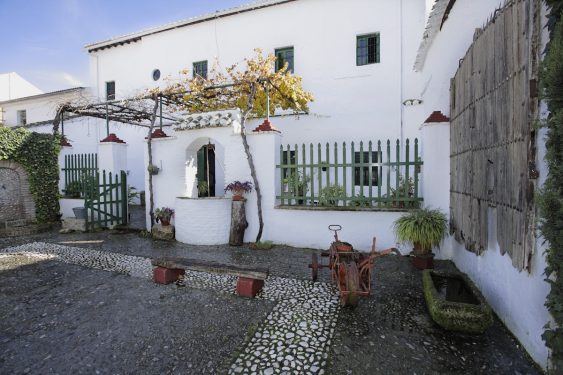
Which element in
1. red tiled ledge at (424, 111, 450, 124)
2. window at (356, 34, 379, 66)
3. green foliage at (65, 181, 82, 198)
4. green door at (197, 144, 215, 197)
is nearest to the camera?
red tiled ledge at (424, 111, 450, 124)

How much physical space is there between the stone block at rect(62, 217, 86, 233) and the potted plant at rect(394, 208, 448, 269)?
8697mm

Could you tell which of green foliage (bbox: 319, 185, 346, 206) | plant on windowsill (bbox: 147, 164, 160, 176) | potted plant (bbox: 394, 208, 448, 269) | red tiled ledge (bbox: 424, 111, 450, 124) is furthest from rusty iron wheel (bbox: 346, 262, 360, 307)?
plant on windowsill (bbox: 147, 164, 160, 176)

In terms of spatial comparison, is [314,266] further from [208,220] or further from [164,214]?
[164,214]

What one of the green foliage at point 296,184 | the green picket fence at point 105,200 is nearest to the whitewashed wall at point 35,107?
the green picket fence at point 105,200

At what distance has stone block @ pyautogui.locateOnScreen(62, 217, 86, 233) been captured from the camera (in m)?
8.57

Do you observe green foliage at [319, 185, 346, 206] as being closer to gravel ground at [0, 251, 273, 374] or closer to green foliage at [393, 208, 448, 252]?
green foliage at [393, 208, 448, 252]

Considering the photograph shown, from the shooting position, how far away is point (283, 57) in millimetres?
11547

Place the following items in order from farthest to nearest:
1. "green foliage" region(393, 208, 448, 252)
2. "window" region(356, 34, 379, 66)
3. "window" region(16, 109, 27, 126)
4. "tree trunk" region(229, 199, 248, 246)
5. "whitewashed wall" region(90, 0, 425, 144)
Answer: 1. "window" region(16, 109, 27, 126)
2. "window" region(356, 34, 379, 66)
3. "whitewashed wall" region(90, 0, 425, 144)
4. "tree trunk" region(229, 199, 248, 246)
5. "green foliage" region(393, 208, 448, 252)

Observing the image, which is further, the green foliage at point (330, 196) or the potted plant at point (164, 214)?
the potted plant at point (164, 214)

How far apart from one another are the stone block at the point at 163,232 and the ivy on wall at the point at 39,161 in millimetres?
4810

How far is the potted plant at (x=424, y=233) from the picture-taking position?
4.89 m

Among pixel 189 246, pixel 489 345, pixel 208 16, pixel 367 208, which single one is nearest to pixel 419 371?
pixel 489 345

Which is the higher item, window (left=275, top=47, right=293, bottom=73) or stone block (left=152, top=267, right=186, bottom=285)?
window (left=275, top=47, right=293, bottom=73)

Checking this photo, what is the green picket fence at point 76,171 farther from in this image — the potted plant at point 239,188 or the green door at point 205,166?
the potted plant at point 239,188
